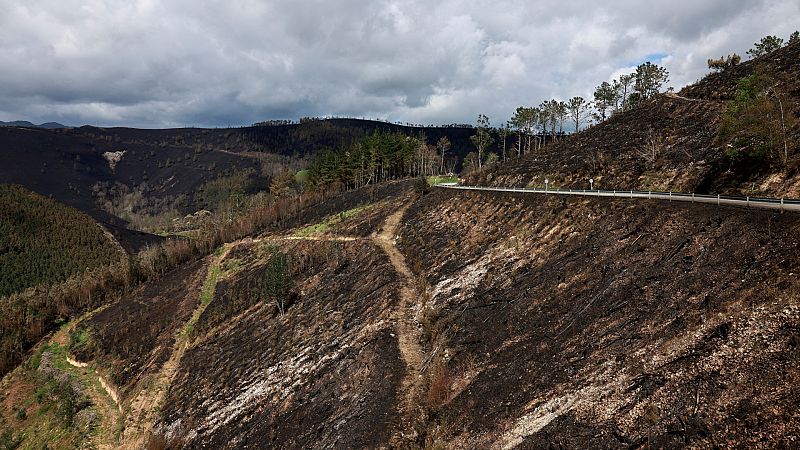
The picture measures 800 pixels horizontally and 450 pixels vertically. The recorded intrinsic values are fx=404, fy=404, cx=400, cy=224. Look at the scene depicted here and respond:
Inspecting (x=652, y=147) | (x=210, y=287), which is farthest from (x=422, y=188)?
(x=210, y=287)

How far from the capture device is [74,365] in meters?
Answer: 67.4

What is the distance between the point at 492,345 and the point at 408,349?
7.69 m

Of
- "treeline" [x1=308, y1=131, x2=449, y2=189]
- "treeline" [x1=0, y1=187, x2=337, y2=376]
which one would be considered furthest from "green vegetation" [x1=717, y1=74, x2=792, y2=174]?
"treeline" [x1=0, y1=187, x2=337, y2=376]

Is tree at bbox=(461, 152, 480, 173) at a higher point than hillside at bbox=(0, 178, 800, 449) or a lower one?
higher

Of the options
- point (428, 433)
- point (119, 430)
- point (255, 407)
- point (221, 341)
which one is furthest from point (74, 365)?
point (428, 433)

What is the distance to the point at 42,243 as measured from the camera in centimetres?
16250

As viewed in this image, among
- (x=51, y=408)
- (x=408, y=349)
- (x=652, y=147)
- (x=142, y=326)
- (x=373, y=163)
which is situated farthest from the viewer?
(x=373, y=163)

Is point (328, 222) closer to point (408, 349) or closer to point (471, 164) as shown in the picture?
point (408, 349)

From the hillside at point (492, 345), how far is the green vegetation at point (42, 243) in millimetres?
110211

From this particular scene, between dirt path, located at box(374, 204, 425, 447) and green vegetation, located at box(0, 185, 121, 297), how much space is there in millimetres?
157899

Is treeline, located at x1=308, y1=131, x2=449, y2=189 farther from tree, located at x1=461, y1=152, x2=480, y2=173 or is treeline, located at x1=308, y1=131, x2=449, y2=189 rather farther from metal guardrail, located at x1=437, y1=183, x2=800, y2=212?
metal guardrail, located at x1=437, y1=183, x2=800, y2=212

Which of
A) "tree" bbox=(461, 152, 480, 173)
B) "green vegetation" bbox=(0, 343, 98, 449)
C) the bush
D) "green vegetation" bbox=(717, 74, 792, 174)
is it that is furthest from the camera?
"tree" bbox=(461, 152, 480, 173)

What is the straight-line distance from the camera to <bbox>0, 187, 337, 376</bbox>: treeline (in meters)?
89.8

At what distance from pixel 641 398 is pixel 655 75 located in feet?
293
